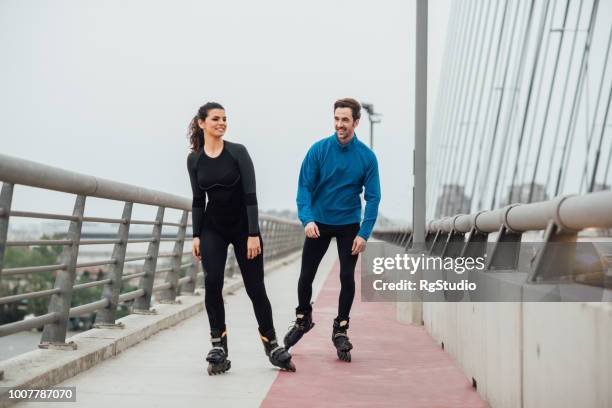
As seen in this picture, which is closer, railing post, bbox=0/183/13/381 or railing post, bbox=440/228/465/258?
railing post, bbox=0/183/13/381

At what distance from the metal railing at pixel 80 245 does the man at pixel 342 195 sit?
1538mm

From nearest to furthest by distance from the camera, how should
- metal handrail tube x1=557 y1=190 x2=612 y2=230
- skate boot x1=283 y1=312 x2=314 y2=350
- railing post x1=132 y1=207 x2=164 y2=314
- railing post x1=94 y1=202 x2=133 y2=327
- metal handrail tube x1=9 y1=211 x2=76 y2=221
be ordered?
metal handrail tube x1=557 y1=190 x2=612 y2=230 < metal handrail tube x1=9 y1=211 x2=76 y2=221 < skate boot x1=283 y1=312 x2=314 y2=350 < railing post x1=94 y1=202 x2=133 y2=327 < railing post x1=132 y1=207 x2=164 y2=314

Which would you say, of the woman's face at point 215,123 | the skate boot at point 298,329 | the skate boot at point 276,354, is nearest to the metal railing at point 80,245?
the woman's face at point 215,123

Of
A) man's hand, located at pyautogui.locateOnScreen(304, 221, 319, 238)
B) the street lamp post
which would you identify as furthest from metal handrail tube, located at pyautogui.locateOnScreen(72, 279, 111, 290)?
the street lamp post

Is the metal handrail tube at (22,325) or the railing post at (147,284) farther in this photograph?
the railing post at (147,284)

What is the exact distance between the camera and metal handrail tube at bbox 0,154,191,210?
464 cm

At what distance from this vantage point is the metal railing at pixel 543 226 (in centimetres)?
302

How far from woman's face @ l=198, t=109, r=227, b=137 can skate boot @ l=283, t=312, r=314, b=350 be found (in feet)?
5.64

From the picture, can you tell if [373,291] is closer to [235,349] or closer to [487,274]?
[235,349]

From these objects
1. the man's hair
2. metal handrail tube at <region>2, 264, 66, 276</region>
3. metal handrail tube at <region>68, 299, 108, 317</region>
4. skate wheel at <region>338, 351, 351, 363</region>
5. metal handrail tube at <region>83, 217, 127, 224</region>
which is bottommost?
skate wheel at <region>338, 351, 351, 363</region>

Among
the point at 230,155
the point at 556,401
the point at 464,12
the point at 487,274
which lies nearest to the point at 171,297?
the point at 230,155

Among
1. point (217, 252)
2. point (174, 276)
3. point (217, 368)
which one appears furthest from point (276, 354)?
point (174, 276)

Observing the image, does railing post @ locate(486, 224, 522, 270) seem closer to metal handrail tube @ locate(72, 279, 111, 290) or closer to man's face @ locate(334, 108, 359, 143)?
man's face @ locate(334, 108, 359, 143)

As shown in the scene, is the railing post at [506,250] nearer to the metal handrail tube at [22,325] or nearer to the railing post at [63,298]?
the metal handrail tube at [22,325]
